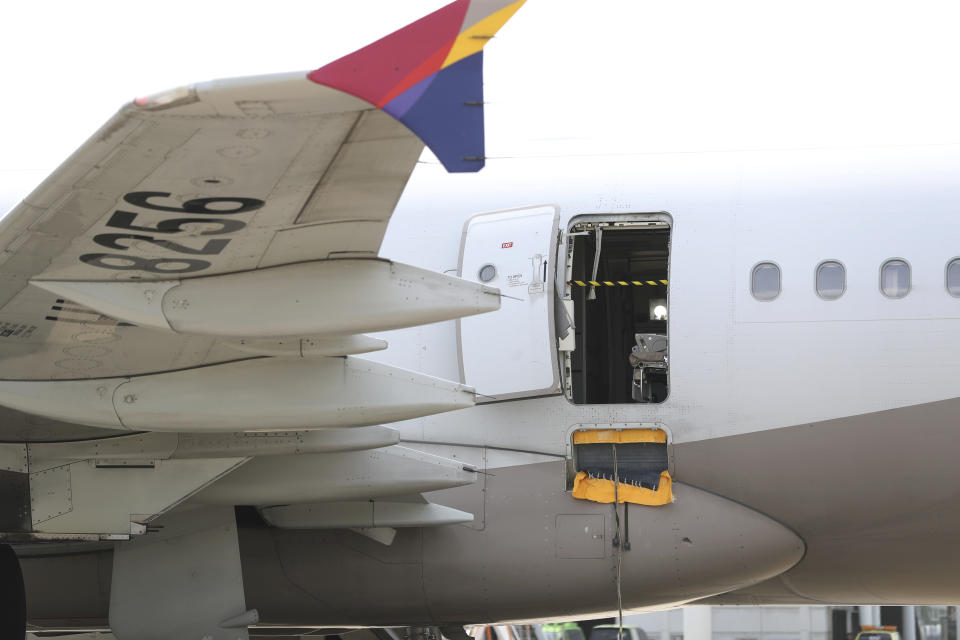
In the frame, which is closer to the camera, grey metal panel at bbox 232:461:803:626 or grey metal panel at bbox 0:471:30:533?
grey metal panel at bbox 0:471:30:533

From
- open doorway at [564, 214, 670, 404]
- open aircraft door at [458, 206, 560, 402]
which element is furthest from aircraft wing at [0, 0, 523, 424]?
open doorway at [564, 214, 670, 404]

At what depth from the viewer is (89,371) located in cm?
742

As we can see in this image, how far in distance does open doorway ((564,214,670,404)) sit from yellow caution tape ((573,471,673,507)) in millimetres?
673

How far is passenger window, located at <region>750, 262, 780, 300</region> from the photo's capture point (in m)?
8.56

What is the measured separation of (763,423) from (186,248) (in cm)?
441

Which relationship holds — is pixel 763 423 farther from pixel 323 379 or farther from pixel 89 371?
pixel 89 371

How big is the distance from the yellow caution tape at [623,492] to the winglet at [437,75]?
429cm

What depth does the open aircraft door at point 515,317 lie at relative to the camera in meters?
8.68

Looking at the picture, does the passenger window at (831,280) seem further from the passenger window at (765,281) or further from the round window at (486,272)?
the round window at (486,272)

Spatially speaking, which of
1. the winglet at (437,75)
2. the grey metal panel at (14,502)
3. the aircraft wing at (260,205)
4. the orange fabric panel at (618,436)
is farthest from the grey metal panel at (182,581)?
the winglet at (437,75)

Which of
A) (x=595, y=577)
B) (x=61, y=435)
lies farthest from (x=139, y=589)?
(x=595, y=577)

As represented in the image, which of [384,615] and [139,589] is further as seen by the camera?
[384,615]

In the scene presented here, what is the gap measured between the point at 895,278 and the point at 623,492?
2.47 metres

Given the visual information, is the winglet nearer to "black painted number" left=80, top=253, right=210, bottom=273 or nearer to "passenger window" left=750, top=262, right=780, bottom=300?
"black painted number" left=80, top=253, right=210, bottom=273
